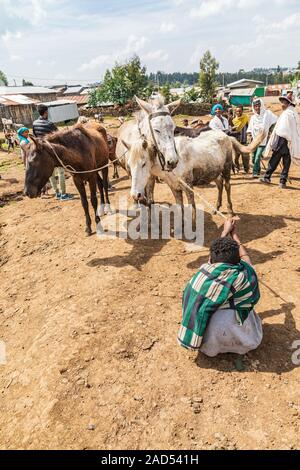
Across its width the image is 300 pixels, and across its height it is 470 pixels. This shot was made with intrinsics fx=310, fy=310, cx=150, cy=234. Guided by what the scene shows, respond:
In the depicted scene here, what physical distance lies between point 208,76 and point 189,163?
55408 mm

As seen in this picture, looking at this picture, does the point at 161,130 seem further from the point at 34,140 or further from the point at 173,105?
the point at 34,140

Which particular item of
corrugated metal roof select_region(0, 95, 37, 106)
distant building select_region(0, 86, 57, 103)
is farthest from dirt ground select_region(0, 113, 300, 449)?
distant building select_region(0, 86, 57, 103)

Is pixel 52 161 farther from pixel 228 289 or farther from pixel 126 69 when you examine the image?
pixel 126 69

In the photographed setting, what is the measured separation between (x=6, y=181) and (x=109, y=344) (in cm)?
1114

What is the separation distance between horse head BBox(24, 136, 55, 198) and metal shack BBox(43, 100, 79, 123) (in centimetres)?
3597

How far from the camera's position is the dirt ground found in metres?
2.91

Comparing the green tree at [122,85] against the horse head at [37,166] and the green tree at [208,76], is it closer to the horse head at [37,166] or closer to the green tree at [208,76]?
the green tree at [208,76]

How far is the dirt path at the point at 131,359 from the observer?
9.55ft

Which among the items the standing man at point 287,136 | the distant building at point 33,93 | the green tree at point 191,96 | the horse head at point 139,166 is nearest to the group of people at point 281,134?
the standing man at point 287,136

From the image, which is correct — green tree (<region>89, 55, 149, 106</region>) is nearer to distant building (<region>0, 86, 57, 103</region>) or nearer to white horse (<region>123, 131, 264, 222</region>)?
distant building (<region>0, 86, 57, 103</region>)

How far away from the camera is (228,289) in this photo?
3148 millimetres

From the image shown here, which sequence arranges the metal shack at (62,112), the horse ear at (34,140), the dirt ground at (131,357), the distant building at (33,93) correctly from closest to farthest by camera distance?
the dirt ground at (131,357)
the horse ear at (34,140)
the metal shack at (62,112)
the distant building at (33,93)

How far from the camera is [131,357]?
12.2 feet

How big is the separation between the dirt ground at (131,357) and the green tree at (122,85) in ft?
141
